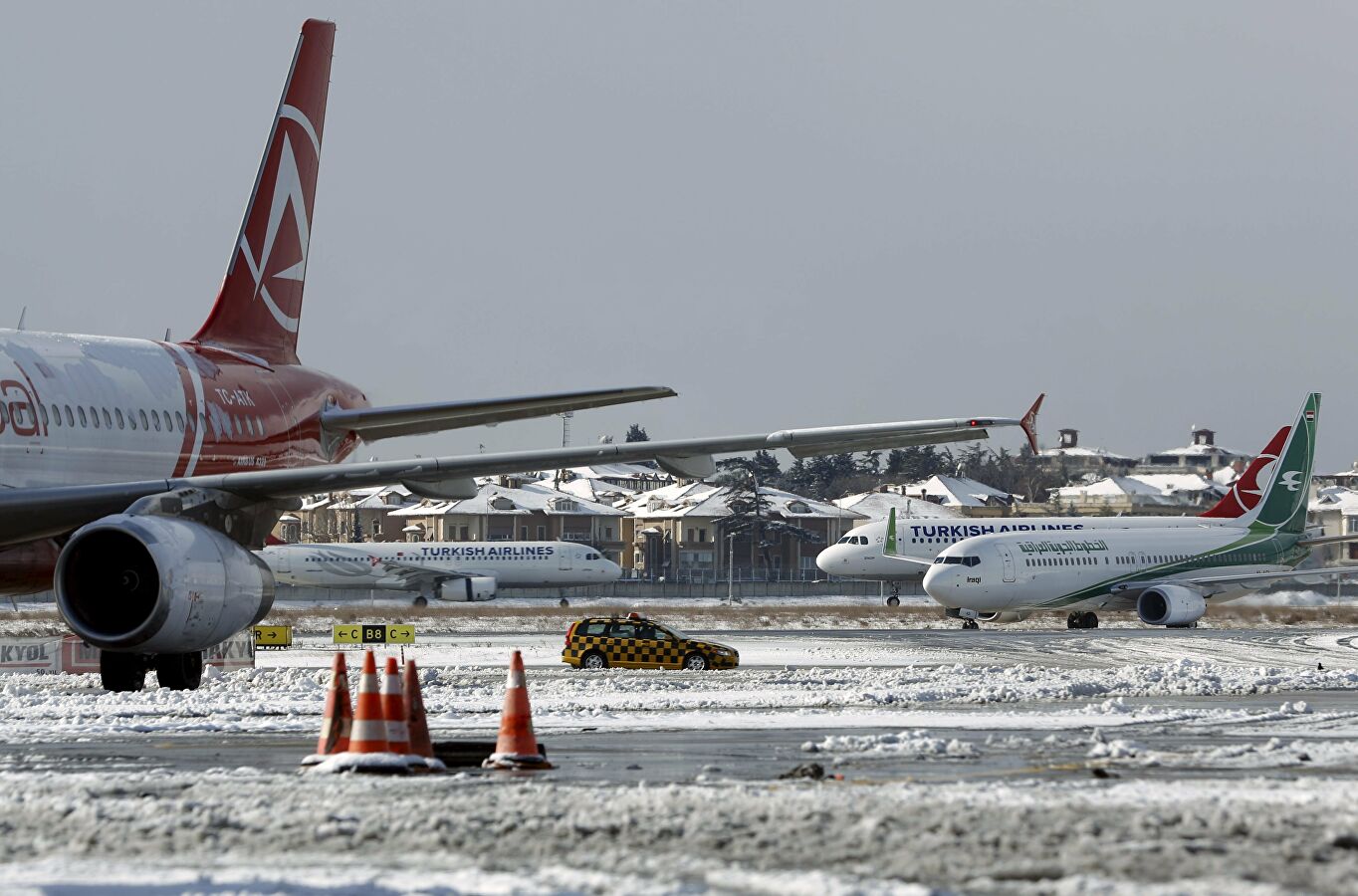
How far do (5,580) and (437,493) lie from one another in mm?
3923

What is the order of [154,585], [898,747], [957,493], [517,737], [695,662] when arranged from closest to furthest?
[517,737]
[898,747]
[154,585]
[695,662]
[957,493]

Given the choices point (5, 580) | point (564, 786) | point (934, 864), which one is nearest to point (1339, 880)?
point (934, 864)

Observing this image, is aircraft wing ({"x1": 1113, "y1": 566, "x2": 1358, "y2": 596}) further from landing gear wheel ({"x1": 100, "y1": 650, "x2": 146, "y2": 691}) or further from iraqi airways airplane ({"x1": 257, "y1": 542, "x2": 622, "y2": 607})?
landing gear wheel ({"x1": 100, "y1": 650, "x2": 146, "y2": 691})

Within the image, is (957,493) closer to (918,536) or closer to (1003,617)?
(918,536)

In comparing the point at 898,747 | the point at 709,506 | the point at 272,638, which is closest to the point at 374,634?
the point at 272,638

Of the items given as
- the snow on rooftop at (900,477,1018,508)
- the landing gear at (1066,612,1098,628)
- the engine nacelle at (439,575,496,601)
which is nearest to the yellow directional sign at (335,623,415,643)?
the landing gear at (1066,612,1098,628)

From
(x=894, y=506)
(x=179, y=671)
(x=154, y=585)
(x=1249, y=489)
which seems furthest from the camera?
(x=894, y=506)

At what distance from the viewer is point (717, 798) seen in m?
8.35

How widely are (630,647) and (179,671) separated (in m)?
13.2

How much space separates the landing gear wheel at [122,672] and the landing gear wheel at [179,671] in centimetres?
19

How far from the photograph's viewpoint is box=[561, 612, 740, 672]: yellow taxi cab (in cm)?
2900

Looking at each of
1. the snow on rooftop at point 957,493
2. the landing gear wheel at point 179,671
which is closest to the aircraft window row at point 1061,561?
the landing gear wheel at point 179,671

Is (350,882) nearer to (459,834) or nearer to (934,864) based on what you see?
(459,834)

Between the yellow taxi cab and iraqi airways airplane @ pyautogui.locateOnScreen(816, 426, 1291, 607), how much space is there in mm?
32245
